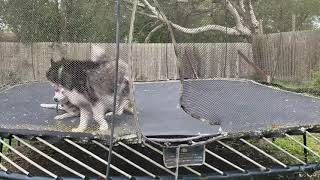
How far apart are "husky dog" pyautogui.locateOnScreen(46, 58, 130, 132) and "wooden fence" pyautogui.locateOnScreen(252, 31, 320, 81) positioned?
161 centimetres

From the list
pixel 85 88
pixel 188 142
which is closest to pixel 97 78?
pixel 85 88

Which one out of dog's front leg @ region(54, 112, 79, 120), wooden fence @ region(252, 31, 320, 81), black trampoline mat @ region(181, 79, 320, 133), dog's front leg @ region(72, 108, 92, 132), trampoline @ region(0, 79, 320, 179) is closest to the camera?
trampoline @ region(0, 79, 320, 179)

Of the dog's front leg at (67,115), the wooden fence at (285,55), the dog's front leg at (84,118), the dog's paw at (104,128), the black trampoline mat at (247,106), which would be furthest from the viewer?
the wooden fence at (285,55)

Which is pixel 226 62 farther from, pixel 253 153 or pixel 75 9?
pixel 75 9

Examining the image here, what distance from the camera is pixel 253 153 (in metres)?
3.92

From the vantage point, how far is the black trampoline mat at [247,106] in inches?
115

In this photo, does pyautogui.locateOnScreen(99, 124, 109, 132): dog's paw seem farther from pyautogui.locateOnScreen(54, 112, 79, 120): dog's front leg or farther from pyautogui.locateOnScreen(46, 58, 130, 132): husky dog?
pyautogui.locateOnScreen(54, 112, 79, 120): dog's front leg

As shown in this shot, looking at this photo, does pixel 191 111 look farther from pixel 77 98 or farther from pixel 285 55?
pixel 285 55

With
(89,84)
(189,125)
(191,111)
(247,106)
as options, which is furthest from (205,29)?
(89,84)

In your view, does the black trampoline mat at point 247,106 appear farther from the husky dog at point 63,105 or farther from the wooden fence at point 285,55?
the husky dog at point 63,105

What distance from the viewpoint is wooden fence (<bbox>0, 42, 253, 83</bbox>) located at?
2887mm

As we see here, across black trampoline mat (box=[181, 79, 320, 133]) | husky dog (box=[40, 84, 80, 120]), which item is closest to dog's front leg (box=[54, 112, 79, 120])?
husky dog (box=[40, 84, 80, 120])

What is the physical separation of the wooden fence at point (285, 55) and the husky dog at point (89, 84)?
1.61m

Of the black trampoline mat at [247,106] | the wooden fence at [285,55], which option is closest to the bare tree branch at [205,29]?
the wooden fence at [285,55]
